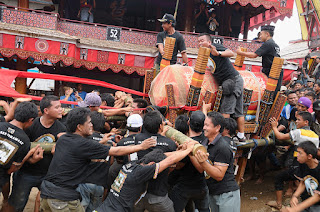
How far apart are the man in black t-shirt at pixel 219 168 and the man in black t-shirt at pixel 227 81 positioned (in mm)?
1272

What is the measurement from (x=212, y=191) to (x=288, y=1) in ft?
37.9

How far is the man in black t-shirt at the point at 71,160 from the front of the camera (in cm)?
290

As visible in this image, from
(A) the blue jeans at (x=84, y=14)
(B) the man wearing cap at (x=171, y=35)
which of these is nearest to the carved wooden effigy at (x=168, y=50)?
(B) the man wearing cap at (x=171, y=35)

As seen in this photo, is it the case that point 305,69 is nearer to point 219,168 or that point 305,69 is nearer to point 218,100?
point 218,100

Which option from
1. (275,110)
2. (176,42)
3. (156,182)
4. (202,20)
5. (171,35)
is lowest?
(156,182)

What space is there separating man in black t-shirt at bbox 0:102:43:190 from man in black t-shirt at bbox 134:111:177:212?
3.80ft

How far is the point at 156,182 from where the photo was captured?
10.2 ft

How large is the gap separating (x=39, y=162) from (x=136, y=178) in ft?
4.62

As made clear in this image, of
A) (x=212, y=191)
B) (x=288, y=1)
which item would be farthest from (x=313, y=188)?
(x=288, y=1)

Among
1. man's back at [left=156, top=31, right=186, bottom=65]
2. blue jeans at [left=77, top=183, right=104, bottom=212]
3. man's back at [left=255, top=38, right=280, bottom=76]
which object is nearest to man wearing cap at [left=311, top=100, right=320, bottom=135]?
man's back at [left=255, top=38, right=280, bottom=76]

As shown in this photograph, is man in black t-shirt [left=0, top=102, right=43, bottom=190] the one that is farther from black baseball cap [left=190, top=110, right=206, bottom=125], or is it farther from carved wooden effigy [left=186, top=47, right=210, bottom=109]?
carved wooden effigy [left=186, top=47, right=210, bottom=109]

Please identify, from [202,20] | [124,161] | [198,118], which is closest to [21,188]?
[124,161]

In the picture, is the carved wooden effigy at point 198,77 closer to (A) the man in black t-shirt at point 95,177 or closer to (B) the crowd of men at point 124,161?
(B) the crowd of men at point 124,161

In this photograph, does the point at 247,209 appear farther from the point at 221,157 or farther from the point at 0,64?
the point at 0,64
